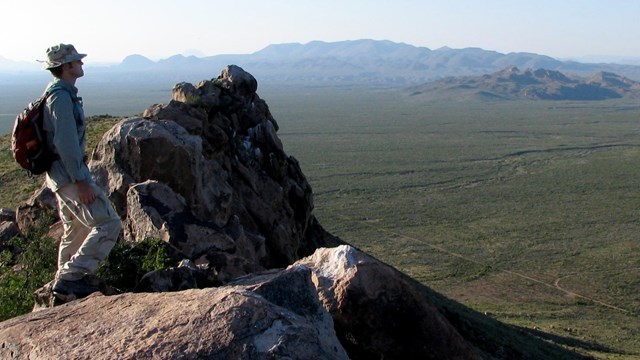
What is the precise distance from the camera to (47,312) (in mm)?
6180

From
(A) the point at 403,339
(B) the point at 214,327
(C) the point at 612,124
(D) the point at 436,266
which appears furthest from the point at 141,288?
(C) the point at 612,124

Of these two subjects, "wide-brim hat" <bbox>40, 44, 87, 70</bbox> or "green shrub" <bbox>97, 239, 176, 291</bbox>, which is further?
"green shrub" <bbox>97, 239, 176, 291</bbox>

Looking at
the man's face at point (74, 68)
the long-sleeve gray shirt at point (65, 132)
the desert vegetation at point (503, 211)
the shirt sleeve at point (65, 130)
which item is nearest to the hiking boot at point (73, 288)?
the long-sleeve gray shirt at point (65, 132)

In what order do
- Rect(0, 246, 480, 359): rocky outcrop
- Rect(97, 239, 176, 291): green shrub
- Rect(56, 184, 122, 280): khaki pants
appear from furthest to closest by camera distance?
Rect(97, 239, 176, 291): green shrub → Rect(56, 184, 122, 280): khaki pants → Rect(0, 246, 480, 359): rocky outcrop

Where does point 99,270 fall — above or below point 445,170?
above

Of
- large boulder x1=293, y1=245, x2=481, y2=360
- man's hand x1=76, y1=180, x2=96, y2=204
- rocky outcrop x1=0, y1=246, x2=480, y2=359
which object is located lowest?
large boulder x1=293, y1=245, x2=481, y2=360

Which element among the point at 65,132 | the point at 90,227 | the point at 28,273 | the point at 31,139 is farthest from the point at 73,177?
the point at 28,273

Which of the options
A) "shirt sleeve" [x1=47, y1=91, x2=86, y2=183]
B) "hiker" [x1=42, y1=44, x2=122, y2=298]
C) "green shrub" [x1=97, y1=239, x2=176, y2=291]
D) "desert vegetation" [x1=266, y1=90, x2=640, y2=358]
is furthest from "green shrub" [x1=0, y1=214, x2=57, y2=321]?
"desert vegetation" [x1=266, y1=90, x2=640, y2=358]

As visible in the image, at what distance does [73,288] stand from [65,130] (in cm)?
162

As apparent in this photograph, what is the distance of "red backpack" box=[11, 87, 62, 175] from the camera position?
6.99 m

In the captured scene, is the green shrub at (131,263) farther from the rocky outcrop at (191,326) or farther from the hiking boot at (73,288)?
the rocky outcrop at (191,326)

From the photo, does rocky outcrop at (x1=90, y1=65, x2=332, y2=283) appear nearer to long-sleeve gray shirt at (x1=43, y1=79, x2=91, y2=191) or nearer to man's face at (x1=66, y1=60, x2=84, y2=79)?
long-sleeve gray shirt at (x1=43, y1=79, x2=91, y2=191)

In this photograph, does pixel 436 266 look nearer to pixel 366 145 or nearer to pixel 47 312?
pixel 47 312

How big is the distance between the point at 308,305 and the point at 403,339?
238 centimetres
